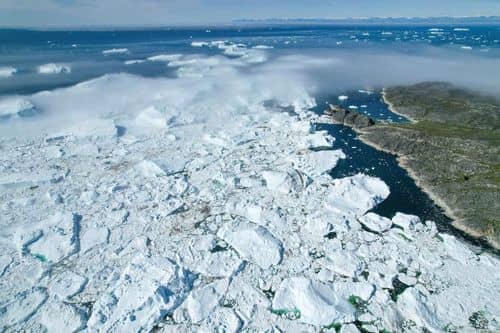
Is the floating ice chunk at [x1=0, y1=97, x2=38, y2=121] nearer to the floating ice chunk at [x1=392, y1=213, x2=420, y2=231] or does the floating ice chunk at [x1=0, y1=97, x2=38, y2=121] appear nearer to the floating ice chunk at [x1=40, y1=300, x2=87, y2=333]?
the floating ice chunk at [x1=40, y1=300, x2=87, y2=333]

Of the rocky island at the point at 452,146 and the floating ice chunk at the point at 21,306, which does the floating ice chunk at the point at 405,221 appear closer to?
the rocky island at the point at 452,146

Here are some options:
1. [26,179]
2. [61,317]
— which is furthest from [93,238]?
[26,179]

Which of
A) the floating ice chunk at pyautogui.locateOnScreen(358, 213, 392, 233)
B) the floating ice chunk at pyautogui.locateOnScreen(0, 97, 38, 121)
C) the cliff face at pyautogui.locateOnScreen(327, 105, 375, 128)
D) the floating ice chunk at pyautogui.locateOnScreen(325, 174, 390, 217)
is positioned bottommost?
the floating ice chunk at pyautogui.locateOnScreen(358, 213, 392, 233)

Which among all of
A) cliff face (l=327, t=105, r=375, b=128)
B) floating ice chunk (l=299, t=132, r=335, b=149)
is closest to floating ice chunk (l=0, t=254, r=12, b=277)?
floating ice chunk (l=299, t=132, r=335, b=149)

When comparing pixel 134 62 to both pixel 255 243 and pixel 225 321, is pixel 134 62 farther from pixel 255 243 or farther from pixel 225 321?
pixel 225 321

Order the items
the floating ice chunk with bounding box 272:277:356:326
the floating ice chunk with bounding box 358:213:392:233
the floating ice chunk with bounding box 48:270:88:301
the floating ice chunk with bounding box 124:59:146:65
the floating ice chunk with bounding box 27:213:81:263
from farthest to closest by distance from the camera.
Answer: the floating ice chunk with bounding box 124:59:146:65 < the floating ice chunk with bounding box 358:213:392:233 < the floating ice chunk with bounding box 27:213:81:263 < the floating ice chunk with bounding box 48:270:88:301 < the floating ice chunk with bounding box 272:277:356:326

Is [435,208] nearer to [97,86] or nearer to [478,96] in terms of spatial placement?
[478,96]

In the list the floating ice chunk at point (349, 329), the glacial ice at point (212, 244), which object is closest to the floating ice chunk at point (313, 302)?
the glacial ice at point (212, 244)

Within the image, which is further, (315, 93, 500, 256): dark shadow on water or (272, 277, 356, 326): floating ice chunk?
(315, 93, 500, 256): dark shadow on water
